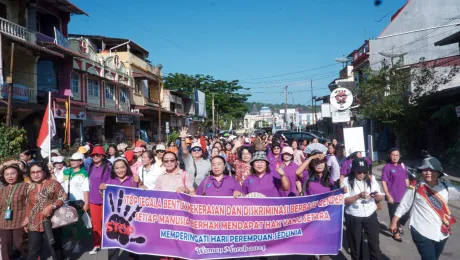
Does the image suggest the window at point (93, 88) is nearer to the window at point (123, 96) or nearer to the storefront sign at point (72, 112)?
the storefront sign at point (72, 112)

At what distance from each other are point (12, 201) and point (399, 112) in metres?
16.2

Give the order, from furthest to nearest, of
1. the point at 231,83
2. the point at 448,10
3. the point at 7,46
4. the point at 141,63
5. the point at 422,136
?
the point at 231,83 < the point at 141,63 < the point at 448,10 < the point at 422,136 < the point at 7,46

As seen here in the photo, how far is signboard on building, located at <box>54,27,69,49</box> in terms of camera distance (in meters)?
18.5

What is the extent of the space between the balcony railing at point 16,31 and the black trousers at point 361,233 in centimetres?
1546

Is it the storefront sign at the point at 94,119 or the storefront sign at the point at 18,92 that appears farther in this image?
the storefront sign at the point at 94,119

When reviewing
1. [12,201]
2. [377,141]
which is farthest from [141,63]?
[12,201]

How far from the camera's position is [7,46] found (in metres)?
16.1

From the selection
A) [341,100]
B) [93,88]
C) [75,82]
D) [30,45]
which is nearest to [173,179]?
[341,100]

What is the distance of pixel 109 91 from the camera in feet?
85.5

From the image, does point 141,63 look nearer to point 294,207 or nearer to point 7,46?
point 7,46

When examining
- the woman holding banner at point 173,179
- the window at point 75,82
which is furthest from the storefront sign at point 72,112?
the woman holding banner at point 173,179

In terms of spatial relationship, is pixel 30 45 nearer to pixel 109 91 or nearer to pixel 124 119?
pixel 109 91

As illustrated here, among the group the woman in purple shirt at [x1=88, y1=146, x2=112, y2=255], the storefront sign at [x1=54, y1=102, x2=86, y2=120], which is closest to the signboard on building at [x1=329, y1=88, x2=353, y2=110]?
the woman in purple shirt at [x1=88, y1=146, x2=112, y2=255]

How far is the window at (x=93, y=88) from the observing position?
23.0 m
